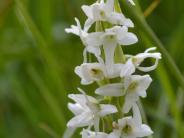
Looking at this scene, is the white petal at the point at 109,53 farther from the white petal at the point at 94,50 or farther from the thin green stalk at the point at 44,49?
the thin green stalk at the point at 44,49

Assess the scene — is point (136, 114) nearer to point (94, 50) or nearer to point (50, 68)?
point (94, 50)

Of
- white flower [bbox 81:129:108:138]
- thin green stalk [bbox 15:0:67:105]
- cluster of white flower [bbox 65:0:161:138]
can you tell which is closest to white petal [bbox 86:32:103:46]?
cluster of white flower [bbox 65:0:161:138]

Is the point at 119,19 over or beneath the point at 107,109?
over

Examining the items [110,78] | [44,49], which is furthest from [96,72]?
[44,49]

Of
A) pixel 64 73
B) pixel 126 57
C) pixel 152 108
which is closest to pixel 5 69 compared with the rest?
pixel 64 73

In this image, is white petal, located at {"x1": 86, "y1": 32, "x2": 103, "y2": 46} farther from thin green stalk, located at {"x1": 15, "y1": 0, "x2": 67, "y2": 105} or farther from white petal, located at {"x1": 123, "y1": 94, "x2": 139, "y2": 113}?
thin green stalk, located at {"x1": 15, "y1": 0, "x2": 67, "y2": 105}

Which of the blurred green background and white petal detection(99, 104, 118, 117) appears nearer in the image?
white petal detection(99, 104, 118, 117)

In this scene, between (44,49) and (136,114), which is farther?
(44,49)
